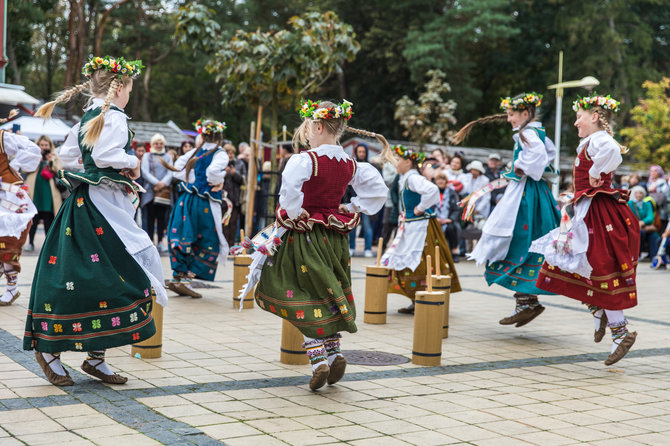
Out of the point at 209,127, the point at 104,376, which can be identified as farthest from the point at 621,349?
the point at 209,127

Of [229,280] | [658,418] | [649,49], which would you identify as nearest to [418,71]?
[649,49]

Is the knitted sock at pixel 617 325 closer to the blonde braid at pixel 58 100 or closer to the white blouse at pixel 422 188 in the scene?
the white blouse at pixel 422 188

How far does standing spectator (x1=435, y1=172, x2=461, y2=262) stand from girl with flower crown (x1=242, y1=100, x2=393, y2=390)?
8.29 metres

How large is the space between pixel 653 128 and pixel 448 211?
20.7 m

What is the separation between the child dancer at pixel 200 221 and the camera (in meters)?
8.77

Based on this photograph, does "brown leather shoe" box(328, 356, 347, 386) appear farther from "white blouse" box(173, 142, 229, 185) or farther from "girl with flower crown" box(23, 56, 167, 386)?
"white blouse" box(173, 142, 229, 185)

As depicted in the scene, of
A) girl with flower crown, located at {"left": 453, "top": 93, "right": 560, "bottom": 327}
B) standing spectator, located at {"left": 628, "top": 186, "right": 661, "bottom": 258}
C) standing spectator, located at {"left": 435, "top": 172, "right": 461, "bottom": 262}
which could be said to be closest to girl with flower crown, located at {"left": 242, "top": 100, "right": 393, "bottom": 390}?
girl with flower crown, located at {"left": 453, "top": 93, "right": 560, "bottom": 327}

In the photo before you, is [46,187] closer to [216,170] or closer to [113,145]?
[216,170]

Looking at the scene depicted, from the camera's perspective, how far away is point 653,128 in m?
31.3

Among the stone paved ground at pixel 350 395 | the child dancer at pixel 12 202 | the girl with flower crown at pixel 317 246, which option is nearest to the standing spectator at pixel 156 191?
the child dancer at pixel 12 202

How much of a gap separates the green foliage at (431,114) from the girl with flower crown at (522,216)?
836 inches

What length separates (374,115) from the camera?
117 feet

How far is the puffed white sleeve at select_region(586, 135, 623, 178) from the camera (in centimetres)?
600

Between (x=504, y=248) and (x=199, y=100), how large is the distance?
3458 cm
